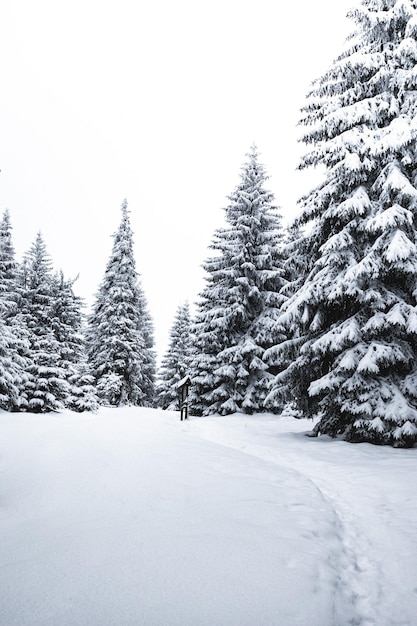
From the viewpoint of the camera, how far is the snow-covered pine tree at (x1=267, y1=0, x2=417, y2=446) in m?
9.01

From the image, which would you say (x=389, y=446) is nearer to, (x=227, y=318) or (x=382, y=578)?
(x=382, y=578)

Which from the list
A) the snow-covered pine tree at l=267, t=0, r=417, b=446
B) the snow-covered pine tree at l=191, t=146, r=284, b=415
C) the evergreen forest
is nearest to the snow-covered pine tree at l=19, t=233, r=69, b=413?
the evergreen forest

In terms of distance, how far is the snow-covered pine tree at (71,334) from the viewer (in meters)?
21.3

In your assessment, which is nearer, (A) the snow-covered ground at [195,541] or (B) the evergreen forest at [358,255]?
(A) the snow-covered ground at [195,541]

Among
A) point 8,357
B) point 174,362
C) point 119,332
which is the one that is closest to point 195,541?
point 8,357

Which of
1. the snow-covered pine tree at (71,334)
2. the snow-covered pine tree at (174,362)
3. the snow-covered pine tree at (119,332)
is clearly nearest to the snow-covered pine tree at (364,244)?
the snow-covered pine tree at (71,334)

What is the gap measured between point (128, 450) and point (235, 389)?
12.2 metres

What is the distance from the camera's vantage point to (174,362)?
108 ft

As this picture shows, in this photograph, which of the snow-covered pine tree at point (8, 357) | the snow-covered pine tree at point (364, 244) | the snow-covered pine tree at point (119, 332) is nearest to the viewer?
the snow-covered pine tree at point (364, 244)

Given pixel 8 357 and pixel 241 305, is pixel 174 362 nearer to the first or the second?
pixel 241 305

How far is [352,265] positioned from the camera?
32.0ft

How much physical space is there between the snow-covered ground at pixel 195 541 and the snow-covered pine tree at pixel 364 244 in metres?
2.48

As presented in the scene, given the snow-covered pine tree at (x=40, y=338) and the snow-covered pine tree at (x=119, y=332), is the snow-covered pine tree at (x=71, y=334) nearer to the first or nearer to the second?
the snow-covered pine tree at (x=40, y=338)

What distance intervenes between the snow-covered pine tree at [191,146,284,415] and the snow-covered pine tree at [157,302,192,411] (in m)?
10.9
